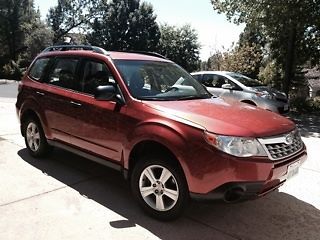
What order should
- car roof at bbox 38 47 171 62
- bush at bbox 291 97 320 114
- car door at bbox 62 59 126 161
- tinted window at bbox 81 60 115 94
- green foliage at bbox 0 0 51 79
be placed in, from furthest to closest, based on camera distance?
green foliage at bbox 0 0 51 79, bush at bbox 291 97 320 114, car roof at bbox 38 47 171 62, tinted window at bbox 81 60 115 94, car door at bbox 62 59 126 161

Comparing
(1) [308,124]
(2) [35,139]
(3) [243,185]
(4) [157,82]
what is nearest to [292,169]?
(3) [243,185]

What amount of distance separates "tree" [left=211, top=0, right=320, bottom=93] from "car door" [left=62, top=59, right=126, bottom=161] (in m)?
11.9

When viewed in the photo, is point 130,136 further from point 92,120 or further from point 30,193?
point 30,193

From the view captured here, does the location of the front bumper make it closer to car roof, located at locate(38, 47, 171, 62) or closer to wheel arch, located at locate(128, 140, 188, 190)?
wheel arch, located at locate(128, 140, 188, 190)

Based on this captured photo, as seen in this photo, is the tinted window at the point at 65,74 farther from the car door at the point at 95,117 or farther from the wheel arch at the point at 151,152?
the wheel arch at the point at 151,152

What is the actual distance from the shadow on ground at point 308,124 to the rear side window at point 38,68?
21.7ft

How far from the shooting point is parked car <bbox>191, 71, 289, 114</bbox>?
11.2 meters

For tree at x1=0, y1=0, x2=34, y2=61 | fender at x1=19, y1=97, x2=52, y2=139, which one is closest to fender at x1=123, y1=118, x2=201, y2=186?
fender at x1=19, y1=97, x2=52, y2=139

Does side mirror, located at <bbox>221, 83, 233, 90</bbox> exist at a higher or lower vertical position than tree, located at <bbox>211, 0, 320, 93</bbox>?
lower

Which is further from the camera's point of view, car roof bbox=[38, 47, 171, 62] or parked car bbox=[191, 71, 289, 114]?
parked car bbox=[191, 71, 289, 114]

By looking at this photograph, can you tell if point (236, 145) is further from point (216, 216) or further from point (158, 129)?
point (216, 216)

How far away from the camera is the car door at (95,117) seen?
4.56m

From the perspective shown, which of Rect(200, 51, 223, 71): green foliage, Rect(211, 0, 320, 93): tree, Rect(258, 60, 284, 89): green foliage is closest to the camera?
Rect(211, 0, 320, 93): tree

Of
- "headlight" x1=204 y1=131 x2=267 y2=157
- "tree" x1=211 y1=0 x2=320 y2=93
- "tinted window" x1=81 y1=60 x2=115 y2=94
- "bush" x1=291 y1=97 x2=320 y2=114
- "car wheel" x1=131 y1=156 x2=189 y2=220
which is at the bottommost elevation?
"bush" x1=291 y1=97 x2=320 y2=114
